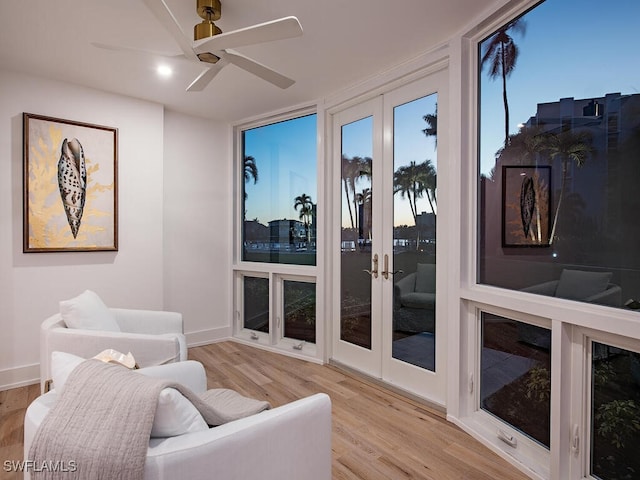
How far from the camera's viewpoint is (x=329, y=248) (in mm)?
3615

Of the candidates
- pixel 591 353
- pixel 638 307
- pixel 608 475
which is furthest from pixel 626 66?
pixel 608 475

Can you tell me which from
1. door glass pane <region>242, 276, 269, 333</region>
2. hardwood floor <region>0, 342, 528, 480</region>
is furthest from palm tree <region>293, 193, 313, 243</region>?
hardwood floor <region>0, 342, 528, 480</region>

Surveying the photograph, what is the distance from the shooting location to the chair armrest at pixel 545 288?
75.1 inches

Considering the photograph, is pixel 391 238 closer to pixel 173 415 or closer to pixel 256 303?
pixel 256 303

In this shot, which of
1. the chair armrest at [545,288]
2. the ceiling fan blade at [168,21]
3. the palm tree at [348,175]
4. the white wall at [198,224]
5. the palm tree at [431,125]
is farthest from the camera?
the white wall at [198,224]

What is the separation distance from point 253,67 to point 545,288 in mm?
2101

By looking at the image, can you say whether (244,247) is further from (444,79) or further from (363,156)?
(444,79)

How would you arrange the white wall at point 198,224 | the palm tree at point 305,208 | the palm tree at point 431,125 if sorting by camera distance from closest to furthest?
the palm tree at point 431,125 < the palm tree at point 305,208 < the white wall at point 198,224

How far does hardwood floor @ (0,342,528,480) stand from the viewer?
1.97m

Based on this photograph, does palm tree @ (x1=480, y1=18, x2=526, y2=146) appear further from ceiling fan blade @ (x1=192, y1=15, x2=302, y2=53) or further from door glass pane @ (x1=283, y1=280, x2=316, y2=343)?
door glass pane @ (x1=283, y1=280, x2=316, y2=343)

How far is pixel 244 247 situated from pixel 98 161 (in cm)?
179

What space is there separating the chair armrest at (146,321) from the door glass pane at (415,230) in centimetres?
185

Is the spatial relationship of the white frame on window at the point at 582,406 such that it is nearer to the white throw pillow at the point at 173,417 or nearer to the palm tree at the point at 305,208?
the white throw pillow at the point at 173,417

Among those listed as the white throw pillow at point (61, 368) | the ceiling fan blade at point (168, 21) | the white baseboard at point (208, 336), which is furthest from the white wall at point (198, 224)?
the white throw pillow at point (61, 368)
